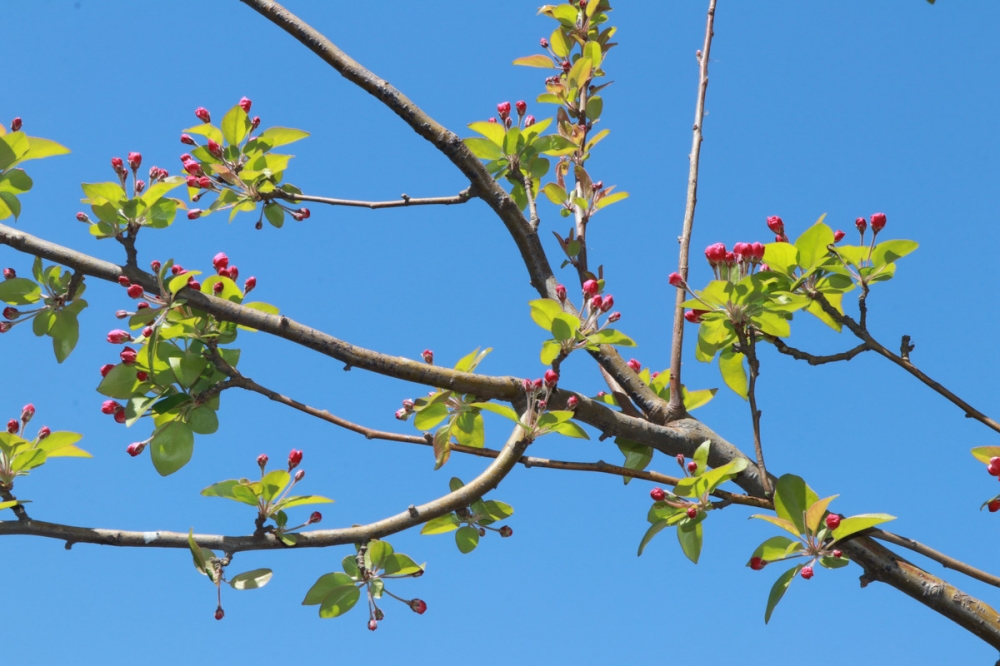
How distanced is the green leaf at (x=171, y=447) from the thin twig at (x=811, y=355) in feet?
5.30

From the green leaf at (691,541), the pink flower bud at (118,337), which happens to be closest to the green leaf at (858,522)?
the green leaf at (691,541)

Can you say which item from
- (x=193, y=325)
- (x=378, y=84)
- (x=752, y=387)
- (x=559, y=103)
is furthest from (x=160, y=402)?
(x=559, y=103)

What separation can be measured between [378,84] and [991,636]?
2.24m

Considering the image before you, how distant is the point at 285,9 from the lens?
2539 millimetres

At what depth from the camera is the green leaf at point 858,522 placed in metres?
1.96

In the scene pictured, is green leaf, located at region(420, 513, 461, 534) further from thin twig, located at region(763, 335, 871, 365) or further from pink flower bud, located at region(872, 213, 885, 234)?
pink flower bud, located at region(872, 213, 885, 234)

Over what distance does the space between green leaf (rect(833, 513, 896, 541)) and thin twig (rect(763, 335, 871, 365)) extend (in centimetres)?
46

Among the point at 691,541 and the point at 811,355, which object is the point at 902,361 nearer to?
the point at 811,355

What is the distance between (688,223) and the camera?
2766 mm

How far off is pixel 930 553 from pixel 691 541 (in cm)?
60

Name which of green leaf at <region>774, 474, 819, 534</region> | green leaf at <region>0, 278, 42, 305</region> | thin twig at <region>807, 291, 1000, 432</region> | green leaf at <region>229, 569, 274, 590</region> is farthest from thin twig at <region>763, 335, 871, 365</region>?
green leaf at <region>0, 278, 42, 305</region>

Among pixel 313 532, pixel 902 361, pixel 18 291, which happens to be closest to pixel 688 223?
pixel 902 361

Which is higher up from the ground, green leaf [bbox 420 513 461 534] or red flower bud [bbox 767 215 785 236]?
red flower bud [bbox 767 215 785 236]

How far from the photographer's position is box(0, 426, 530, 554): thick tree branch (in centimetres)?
201
